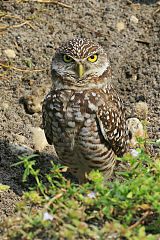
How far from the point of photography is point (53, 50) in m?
6.84

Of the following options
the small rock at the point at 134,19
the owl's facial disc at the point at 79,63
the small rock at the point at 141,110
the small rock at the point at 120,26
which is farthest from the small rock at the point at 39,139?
the small rock at the point at 134,19

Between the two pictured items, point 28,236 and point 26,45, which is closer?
point 28,236

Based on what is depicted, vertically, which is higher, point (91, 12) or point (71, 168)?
point (91, 12)

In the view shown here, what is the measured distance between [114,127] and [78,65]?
56cm

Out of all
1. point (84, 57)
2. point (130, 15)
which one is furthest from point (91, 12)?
point (84, 57)

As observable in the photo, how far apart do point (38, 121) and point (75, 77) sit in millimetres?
1091

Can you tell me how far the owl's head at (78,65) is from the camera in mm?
5191

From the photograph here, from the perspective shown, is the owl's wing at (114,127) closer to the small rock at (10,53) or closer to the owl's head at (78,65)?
the owl's head at (78,65)

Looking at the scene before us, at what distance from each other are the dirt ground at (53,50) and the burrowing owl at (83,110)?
0.66 metres

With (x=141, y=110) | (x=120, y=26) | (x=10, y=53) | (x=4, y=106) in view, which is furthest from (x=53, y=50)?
(x=141, y=110)

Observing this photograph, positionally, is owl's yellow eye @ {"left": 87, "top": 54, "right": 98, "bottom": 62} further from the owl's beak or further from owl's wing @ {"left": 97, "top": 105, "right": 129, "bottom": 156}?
owl's wing @ {"left": 97, "top": 105, "right": 129, "bottom": 156}

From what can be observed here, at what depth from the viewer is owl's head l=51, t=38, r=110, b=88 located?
5.19 m

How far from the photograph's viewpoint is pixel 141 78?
662 cm

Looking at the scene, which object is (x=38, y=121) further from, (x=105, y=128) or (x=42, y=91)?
(x=105, y=128)
